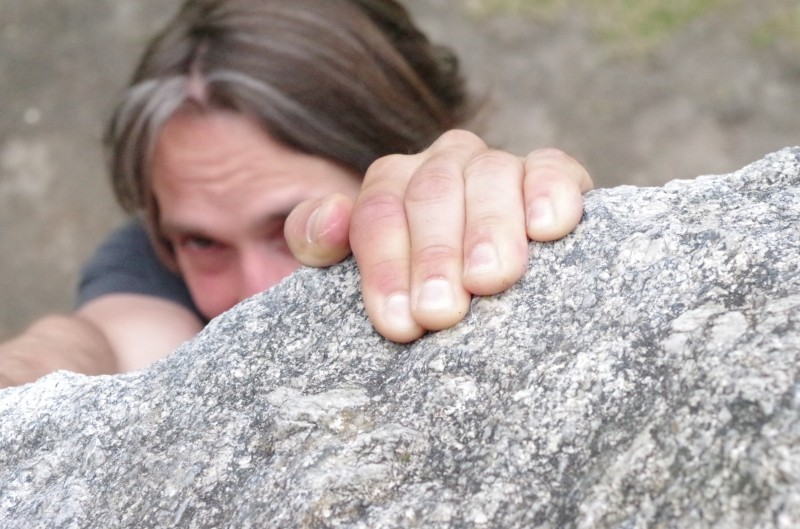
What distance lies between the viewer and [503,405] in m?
0.56

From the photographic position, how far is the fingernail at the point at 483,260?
2.08ft

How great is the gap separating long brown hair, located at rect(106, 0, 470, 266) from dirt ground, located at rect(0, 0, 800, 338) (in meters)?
1.53

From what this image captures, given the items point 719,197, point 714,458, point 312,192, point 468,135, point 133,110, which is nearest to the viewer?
point 714,458

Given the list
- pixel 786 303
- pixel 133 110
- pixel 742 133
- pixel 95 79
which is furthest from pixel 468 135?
pixel 95 79

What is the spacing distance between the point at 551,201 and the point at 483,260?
0.29 feet

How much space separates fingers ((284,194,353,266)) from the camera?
2.41 ft

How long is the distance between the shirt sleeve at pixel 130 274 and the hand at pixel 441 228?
1226 millimetres

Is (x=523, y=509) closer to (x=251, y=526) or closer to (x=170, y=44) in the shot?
(x=251, y=526)

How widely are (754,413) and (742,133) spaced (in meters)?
2.94

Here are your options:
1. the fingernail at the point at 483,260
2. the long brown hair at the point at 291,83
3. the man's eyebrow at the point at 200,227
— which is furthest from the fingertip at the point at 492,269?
the long brown hair at the point at 291,83

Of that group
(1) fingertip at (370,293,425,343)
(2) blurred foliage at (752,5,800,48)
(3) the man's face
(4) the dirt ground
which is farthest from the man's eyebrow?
(2) blurred foliage at (752,5,800,48)

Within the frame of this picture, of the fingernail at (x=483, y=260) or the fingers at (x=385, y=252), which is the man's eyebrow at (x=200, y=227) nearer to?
the fingers at (x=385, y=252)

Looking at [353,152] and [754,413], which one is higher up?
[754,413]

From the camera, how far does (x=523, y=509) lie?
0.50 m
